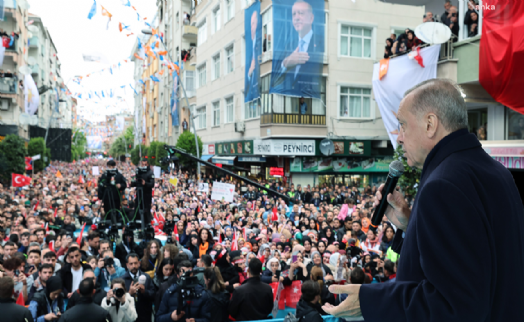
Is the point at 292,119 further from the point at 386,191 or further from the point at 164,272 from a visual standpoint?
the point at 386,191

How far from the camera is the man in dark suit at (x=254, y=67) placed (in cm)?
2777

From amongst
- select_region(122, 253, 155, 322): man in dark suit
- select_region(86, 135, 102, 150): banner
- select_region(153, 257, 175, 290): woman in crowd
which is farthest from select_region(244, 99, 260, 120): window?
select_region(86, 135, 102, 150): banner

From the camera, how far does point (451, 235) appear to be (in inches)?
53.2

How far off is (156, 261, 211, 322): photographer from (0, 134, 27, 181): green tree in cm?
2586

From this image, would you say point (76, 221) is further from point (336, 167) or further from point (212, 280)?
point (336, 167)

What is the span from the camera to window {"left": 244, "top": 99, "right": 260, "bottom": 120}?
29.1 m

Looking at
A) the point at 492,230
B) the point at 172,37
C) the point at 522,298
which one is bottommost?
the point at 522,298

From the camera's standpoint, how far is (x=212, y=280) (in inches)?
257

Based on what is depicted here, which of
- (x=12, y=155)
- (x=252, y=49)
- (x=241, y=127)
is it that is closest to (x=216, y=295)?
(x=252, y=49)

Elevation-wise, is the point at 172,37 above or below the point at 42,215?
above

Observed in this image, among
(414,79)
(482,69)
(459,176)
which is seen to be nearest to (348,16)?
(414,79)

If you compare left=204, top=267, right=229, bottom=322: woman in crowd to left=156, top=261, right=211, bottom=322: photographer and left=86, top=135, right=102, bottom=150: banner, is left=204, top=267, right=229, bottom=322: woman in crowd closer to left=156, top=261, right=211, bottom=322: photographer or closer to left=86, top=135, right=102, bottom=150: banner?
left=156, top=261, right=211, bottom=322: photographer

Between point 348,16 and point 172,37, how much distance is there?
3109cm

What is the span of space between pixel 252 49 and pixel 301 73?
4121 mm
